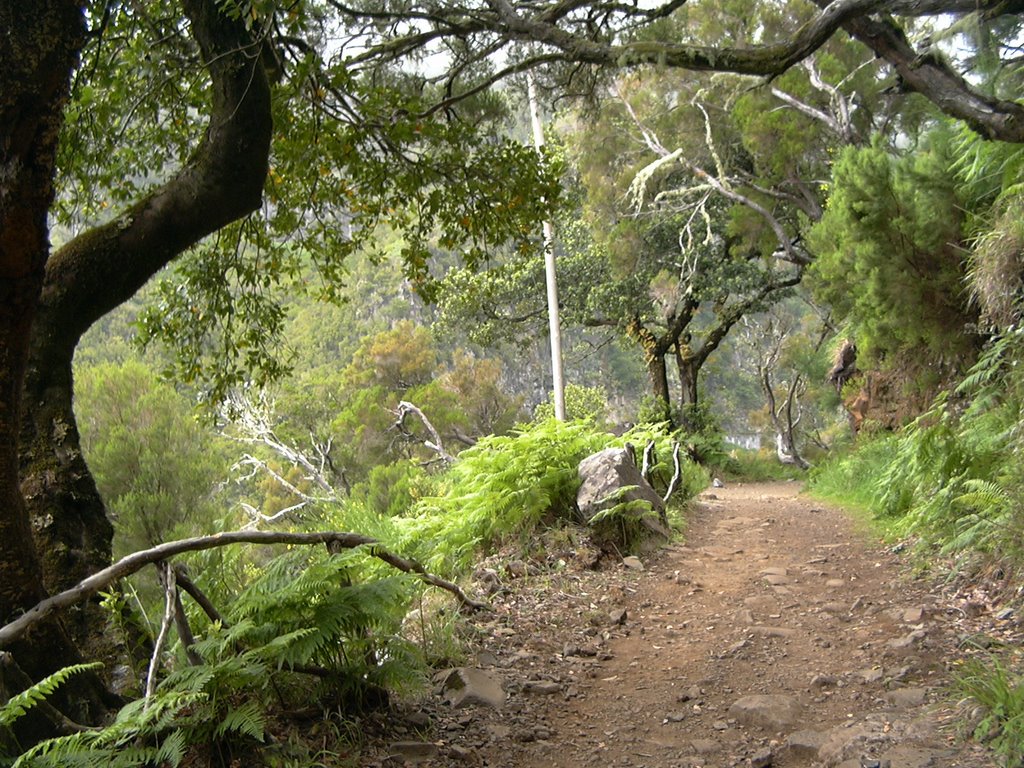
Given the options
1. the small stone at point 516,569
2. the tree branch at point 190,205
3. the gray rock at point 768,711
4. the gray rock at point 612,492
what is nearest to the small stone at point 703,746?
the gray rock at point 768,711

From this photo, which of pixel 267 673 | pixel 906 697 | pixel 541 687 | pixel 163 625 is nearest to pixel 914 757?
pixel 906 697

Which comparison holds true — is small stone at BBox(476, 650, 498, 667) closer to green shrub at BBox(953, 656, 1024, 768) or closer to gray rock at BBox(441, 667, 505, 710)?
gray rock at BBox(441, 667, 505, 710)

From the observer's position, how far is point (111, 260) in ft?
12.2

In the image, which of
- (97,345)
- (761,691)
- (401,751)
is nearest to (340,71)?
(401,751)

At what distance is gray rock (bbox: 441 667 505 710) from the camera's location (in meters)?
3.71

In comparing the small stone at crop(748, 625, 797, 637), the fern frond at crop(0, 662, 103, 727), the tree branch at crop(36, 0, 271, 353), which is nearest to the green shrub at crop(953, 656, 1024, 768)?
the small stone at crop(748, 625, 797, 637)

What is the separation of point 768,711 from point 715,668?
2.43 feet

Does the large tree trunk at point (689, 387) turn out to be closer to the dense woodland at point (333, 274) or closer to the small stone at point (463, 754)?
the dense woodland at point (333, 274)

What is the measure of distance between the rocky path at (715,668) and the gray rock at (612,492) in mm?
414

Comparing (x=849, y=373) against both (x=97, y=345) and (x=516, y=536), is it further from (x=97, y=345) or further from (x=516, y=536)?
(x=97, y=345)

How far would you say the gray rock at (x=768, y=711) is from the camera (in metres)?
3.45

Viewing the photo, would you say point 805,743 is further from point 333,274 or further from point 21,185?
point 333,274

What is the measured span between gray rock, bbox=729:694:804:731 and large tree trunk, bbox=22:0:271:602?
9.82 ft

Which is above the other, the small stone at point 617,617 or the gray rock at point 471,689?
the gray rock at point 471,689
